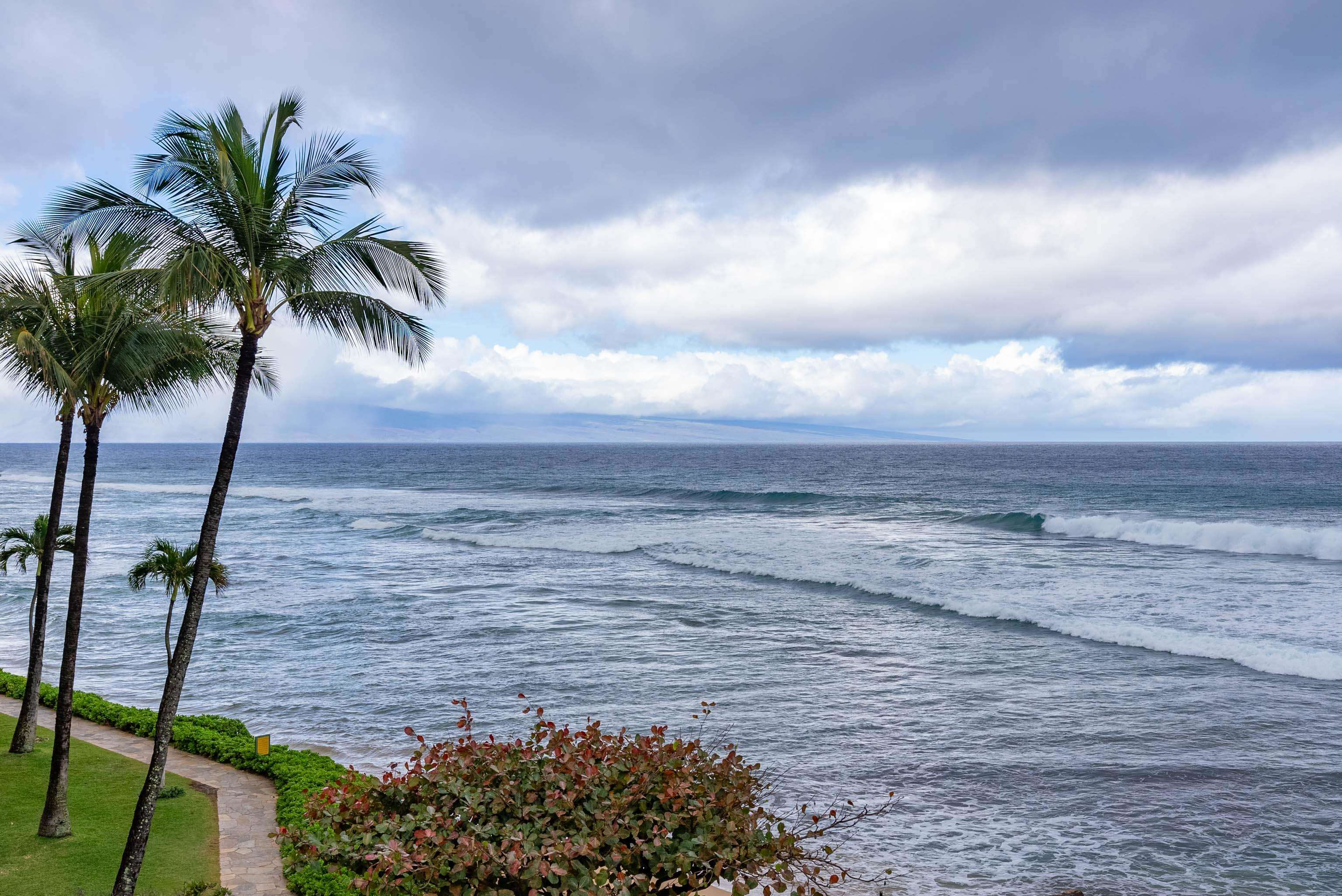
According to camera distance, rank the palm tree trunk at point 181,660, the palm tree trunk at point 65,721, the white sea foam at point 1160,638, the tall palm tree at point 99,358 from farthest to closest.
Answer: the white sea foam at point 1160,638, the palm tree trunk at point 65,721, the tall palm tree at point 99,358, the palm tree trunk at point 181,660

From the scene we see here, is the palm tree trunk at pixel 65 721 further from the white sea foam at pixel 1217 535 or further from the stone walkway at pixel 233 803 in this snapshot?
the white sea foam at pixel 1217 535

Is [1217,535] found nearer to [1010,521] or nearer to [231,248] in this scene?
[1010,521]

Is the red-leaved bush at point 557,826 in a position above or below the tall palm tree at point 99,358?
below

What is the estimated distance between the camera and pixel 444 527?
50.5 meters

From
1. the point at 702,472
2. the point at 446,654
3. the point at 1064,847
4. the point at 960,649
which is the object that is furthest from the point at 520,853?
the point at 702,472

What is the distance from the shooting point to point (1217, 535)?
4134 centimetres

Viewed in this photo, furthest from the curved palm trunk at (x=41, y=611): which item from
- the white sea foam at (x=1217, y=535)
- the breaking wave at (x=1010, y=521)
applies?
the breaking wave at (x=1010, y=521)

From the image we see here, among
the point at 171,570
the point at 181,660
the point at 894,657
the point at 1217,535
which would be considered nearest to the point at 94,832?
the point at 171,570

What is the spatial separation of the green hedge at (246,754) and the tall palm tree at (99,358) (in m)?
1.65

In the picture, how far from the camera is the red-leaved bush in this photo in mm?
5266

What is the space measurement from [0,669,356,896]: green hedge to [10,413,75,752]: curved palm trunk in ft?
4.73

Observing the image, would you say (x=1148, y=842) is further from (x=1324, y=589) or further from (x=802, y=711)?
(x=1324, y=589)

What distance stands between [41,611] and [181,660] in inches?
242

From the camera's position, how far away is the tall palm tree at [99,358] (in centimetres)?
907
